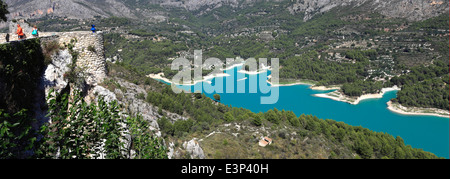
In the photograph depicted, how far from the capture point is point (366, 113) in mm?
40594

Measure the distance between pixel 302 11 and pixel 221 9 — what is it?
61.3m

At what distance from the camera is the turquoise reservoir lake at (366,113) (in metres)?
31.7

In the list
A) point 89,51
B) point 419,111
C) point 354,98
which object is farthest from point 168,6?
point 89,51

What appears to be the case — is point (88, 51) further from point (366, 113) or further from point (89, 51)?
point (366, 113)

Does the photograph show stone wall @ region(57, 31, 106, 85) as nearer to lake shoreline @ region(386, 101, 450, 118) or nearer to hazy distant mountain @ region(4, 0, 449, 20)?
lake shoreline @ region(386, 101, 450, 118)

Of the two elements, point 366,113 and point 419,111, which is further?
point 366,113

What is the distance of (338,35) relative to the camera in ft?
268

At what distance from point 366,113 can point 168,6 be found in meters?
158

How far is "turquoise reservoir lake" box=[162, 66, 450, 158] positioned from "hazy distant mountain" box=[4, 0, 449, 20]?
49352 mm

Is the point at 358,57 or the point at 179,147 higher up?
the point at 358,57

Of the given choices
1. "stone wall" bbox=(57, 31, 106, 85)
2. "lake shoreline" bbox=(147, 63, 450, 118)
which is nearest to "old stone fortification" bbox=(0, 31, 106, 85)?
"stone wall" bbox=(57, 31, 106, 85)

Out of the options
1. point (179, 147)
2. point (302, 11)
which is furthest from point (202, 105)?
point (302, 11)

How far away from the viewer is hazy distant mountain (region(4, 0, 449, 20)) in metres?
79.9
